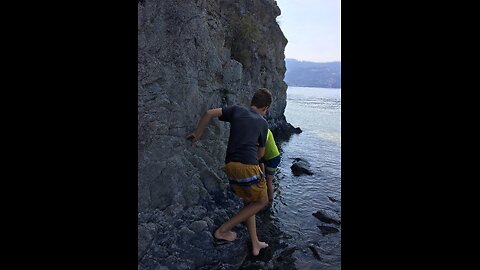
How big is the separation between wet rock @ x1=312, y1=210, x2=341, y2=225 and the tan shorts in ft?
9.33

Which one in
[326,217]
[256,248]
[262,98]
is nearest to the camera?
[262,98]

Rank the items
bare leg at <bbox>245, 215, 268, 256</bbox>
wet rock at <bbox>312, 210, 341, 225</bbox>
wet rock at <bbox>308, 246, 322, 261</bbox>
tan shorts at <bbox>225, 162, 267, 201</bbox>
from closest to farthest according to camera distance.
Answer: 1. tan shorts at <bbox>225, 162, 267, 201</bbox>
2. bare leg at <bbox>245, 215, 268, 256</bbox>
3. wet rock at <bbox>308, 246, 322, 261</bbox>
4. wet rock at <bbox>312, 210, 341, 225</bbox>

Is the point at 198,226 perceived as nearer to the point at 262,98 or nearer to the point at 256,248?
the point at 256,248

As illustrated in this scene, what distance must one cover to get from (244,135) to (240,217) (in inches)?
53.0

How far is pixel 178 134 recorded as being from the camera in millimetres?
5320

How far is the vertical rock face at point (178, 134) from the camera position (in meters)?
4.60

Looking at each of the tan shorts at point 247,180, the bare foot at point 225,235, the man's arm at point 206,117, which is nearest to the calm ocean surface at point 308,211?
the bare foot at point 225,235

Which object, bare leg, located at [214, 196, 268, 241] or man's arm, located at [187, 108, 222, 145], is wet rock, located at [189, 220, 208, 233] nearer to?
bare leg, located at [214, 196, 268, 241]

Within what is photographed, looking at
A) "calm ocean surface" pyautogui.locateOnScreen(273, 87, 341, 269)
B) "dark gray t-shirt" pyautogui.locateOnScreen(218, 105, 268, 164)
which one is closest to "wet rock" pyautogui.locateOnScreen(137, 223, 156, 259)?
"dark gray t-shirt" pyautogui.locateOnScreen(218, 105, 268, 164)

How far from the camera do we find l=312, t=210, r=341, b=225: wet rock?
6.58 metres

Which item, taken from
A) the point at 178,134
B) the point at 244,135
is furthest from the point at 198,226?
the point at 244,135

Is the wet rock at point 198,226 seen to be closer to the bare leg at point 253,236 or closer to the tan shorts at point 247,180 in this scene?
the bare leg at point 253,236
